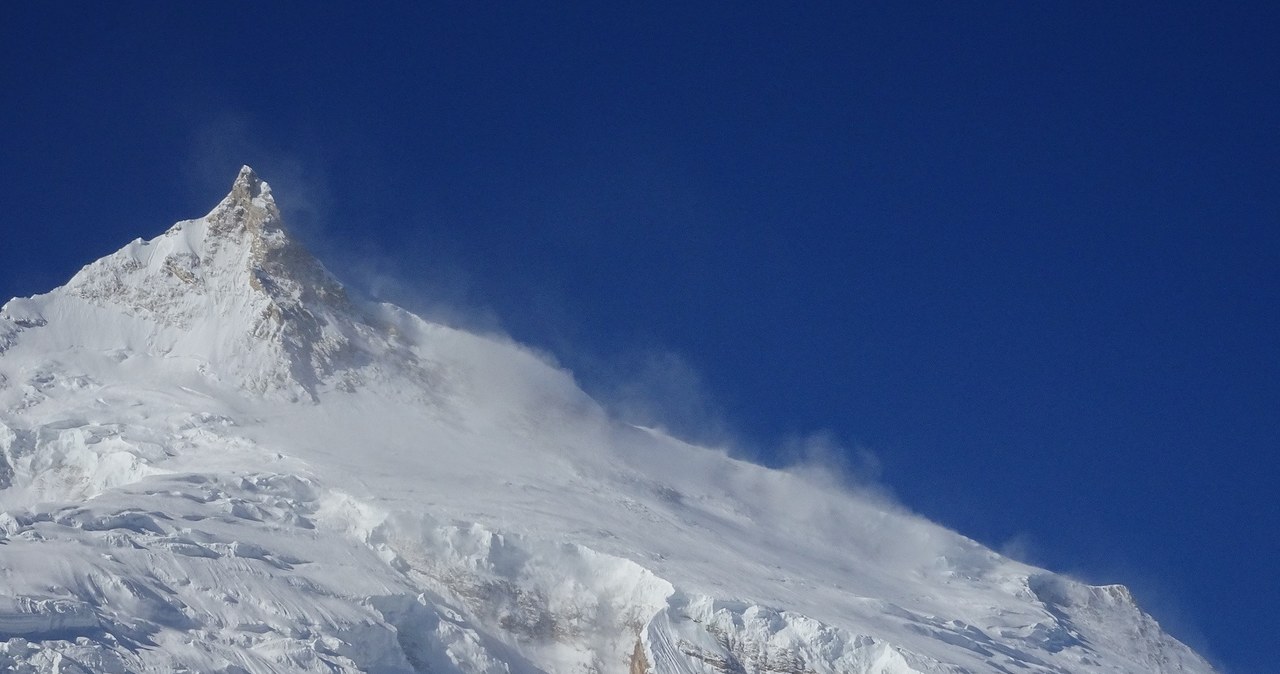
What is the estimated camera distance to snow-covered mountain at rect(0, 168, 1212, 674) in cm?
7281

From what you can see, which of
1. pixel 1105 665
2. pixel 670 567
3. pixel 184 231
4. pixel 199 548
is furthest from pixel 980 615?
pixel 184 231

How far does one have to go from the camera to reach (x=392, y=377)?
12444 centimetres

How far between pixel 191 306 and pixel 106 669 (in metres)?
71.8

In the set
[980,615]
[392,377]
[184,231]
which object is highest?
[184,231]

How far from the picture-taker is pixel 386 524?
88.7m

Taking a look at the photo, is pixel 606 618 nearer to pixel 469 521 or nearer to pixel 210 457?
pixel 469 521

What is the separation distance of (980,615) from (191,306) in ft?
245

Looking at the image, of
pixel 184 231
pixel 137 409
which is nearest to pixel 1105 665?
pixel 137 409

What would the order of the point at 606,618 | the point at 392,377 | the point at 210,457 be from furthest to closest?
the point at 392,377 → the point at 210,457 → the point at 606,618

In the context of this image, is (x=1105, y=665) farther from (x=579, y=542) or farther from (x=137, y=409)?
(x=137, y=409)

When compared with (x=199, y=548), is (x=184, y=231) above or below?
above

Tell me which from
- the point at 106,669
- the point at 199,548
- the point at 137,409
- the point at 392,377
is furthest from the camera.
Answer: the point at 392,377

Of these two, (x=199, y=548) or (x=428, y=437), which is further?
(x=428, y=437)

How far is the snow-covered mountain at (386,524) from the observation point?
72812mm
